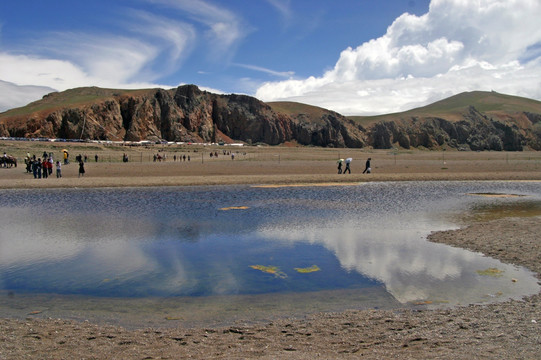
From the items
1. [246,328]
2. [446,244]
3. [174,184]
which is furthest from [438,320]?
[174,184]

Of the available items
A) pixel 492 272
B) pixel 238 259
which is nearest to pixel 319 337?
pixel 238 259

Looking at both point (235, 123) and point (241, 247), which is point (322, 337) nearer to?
point (241, 247)

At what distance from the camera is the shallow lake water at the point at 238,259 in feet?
26.7

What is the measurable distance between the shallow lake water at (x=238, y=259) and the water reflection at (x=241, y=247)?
4cm

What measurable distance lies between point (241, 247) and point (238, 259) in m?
1.43

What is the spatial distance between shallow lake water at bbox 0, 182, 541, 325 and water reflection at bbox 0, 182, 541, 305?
4 centimetres

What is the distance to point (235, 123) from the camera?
15175 centimetres

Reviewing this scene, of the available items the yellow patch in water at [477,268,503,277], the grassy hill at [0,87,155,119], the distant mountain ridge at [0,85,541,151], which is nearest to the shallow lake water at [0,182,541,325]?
the yellow patch in water at [477,268,503,277]

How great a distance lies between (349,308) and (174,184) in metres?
24.6

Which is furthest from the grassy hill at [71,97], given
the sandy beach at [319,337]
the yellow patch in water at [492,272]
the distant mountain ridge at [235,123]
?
the sandy beach at [319,337]

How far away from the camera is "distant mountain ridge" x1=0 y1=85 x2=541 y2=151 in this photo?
105 meters

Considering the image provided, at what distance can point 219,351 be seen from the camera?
5.76 metres

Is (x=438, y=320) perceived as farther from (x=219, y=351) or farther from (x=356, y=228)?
(x=356, y=228)

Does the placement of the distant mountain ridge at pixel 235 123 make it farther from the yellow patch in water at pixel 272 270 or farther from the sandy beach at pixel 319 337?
the sandy beach at pixel 319 337
